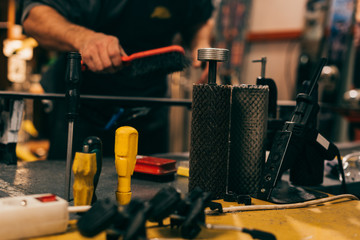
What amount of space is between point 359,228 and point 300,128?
0.71 ft

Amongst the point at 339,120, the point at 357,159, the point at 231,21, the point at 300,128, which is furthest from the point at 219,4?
the point at 300,128

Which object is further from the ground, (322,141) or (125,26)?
(125,26)

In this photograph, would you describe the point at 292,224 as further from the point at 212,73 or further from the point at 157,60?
the point at 157,60

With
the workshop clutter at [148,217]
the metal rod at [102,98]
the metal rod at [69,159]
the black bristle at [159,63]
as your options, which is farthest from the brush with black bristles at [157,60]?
the workshop clutter at [148,217]

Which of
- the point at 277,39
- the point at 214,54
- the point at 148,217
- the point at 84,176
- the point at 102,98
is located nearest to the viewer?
the point at 148,217

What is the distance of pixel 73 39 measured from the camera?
1143mm

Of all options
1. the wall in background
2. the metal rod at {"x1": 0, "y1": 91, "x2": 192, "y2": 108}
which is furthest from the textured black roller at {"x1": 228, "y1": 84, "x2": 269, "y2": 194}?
the wall in background

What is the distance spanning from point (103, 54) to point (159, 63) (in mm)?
146

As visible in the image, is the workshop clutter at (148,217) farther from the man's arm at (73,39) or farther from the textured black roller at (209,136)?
the man's arm at (73,39)

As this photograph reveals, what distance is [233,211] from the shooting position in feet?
2.18

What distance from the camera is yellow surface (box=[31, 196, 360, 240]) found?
21.5 inches

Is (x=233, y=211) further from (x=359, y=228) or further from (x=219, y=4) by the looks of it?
(x=219, y=4)

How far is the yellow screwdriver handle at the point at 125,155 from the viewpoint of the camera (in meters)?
0.62

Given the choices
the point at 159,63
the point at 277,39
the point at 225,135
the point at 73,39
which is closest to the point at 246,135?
the point at 225,135
